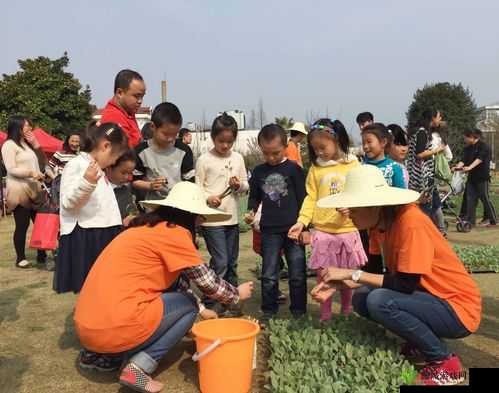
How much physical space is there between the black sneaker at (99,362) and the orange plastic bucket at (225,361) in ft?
2.06

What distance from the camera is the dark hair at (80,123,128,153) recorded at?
319 centimetres

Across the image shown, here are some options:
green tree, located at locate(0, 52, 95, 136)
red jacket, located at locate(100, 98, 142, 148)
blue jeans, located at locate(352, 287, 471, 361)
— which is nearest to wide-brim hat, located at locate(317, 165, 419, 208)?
blue jeans, located at locate(352, 287, 471, 361)

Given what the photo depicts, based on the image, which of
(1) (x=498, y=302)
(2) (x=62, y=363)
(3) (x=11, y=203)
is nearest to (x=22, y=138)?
(3) (x=11, y=203)

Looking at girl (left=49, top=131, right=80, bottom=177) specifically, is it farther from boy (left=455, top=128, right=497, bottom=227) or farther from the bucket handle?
boy (left=455, top=128, right=497, bottom=227)

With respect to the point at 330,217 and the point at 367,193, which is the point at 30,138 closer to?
the point at 330,217

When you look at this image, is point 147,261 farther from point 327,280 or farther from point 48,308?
point 48,308

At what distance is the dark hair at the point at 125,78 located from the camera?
3.64 m

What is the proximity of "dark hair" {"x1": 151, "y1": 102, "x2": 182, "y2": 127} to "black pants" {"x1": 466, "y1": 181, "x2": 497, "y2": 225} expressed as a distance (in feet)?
21.7

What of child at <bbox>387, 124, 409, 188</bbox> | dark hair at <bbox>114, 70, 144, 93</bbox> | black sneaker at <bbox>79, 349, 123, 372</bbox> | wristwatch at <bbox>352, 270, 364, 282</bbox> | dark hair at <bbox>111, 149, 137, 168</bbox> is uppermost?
dark hair at <bbox>114, 70, 144, 93</bbox>

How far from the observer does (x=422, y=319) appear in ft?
8.80

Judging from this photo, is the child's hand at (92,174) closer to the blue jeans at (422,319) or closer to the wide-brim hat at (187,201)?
the wide-brim hat at (187,201)

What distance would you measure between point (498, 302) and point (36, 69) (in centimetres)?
2509

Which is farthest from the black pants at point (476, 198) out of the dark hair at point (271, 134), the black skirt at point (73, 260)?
the black skirt at point (73, 260)

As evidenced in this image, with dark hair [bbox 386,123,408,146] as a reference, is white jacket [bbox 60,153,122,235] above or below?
below
